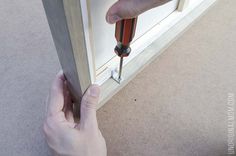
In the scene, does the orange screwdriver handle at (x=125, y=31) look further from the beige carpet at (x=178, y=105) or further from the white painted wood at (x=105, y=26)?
the beige carpet at (x=178, y=105)

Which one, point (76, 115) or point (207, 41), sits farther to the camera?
point (207, 41)

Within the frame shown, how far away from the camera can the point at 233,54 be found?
2.92 feet

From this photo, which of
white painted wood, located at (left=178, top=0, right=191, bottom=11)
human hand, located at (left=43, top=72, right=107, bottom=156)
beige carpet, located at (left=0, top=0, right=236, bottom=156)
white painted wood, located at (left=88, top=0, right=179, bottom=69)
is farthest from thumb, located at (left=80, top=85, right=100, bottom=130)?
white painted wood, located at (left=178, top=0, right=191, bottom=11)

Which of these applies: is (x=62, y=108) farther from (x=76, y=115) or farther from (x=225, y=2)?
(x=225, y=2)

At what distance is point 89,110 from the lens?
0.51 meters

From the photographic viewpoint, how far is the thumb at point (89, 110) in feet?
1.62

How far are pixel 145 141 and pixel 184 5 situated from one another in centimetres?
52

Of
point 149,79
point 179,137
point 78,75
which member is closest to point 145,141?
point 179,137

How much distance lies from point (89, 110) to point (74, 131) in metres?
0.06

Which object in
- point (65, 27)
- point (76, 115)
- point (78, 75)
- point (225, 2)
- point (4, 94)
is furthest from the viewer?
point (225, 2)

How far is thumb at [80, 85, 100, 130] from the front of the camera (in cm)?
49

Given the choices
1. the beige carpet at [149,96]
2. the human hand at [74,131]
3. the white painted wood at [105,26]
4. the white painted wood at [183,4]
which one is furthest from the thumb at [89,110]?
the white painted wood at [183,4]

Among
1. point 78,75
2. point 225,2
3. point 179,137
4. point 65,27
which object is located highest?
point 65,27

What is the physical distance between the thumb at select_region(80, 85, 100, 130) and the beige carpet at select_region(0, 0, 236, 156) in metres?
0.22
